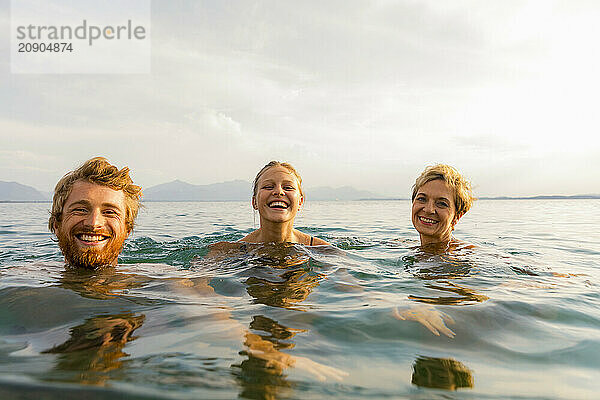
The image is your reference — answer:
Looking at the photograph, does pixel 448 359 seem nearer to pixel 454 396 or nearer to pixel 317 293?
pixel 454 396

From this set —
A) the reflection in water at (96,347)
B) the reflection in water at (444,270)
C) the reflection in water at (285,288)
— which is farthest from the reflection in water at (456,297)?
the reflection in water at (96,347)

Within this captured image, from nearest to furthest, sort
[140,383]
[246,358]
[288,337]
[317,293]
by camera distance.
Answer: [140,383] < [246,358] < [288,337] < [317,293]

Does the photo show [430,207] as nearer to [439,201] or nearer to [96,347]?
[439,201]

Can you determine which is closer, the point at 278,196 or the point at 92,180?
the point at 92,180

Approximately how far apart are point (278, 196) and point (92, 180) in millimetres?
2697

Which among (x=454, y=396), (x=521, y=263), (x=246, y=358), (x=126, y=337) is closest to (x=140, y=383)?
(x=246, y=358)

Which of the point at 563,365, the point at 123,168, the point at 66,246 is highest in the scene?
the point at 123,168

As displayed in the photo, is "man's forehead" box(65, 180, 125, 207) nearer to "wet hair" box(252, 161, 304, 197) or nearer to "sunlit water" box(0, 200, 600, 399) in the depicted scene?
"sunlit water" box(0, 200, 600, 399)

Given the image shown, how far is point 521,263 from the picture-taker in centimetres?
640

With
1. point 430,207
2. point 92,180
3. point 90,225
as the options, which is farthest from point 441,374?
point 430,207

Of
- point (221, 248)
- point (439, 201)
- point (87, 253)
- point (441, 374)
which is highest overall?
point (439, 201)

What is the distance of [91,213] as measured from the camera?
4578 millimetres

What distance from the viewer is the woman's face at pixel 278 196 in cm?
653

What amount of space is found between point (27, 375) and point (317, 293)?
2.55 m
